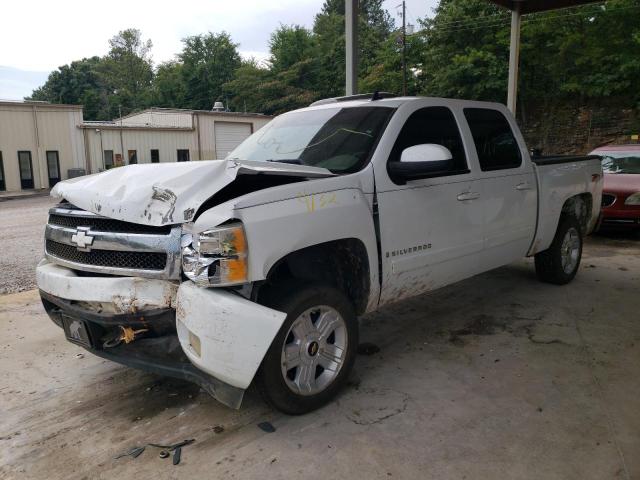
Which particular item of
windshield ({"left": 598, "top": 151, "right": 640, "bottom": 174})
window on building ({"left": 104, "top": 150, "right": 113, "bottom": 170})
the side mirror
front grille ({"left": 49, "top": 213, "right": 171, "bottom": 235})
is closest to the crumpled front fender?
front grille ({"left": 49, "top": 213, "right": 171, "bottom": 235})

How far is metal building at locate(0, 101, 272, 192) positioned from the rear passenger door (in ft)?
90.4

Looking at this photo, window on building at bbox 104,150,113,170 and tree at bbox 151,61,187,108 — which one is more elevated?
tree at bbox 151,61,187,108

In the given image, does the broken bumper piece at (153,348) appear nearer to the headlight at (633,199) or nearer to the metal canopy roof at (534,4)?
the headlight at (633,199)

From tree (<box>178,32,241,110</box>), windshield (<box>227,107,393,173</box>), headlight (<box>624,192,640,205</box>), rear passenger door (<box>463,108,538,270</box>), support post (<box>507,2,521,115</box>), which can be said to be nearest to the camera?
windshield (<box>227,107,393,173</box>)

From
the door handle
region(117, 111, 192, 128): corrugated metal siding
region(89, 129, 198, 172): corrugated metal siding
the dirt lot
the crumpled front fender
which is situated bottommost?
the dirt lot

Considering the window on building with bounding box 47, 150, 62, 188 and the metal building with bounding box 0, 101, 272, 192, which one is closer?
the metal building with bounding box 0, 101, 272, 192

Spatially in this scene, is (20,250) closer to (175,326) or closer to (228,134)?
(175,326)

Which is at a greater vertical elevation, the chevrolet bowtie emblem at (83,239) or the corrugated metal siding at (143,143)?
the corrugated metal siding at (143,143)

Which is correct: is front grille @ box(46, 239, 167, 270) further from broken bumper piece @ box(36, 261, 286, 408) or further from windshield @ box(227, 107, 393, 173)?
windshield @ box(227, 107, 393, 173)

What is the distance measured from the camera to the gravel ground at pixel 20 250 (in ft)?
23.3

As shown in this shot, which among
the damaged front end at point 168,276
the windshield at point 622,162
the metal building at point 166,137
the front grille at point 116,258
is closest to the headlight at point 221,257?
the damaged front end at point 168,276

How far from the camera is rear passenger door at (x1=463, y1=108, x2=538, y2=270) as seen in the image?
455cm

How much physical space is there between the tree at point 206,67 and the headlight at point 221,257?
61.4m

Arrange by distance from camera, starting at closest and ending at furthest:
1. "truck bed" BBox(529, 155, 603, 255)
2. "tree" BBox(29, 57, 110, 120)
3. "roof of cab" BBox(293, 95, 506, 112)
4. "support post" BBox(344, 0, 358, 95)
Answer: "roof of cab" BBox(293, 95, 506, 112) → "truck bed" BBox(529, 155, 603, 255) → "support post" BBox(344, 0, 358, 95) → "tree" BBox(29, 57, 110, 120)
